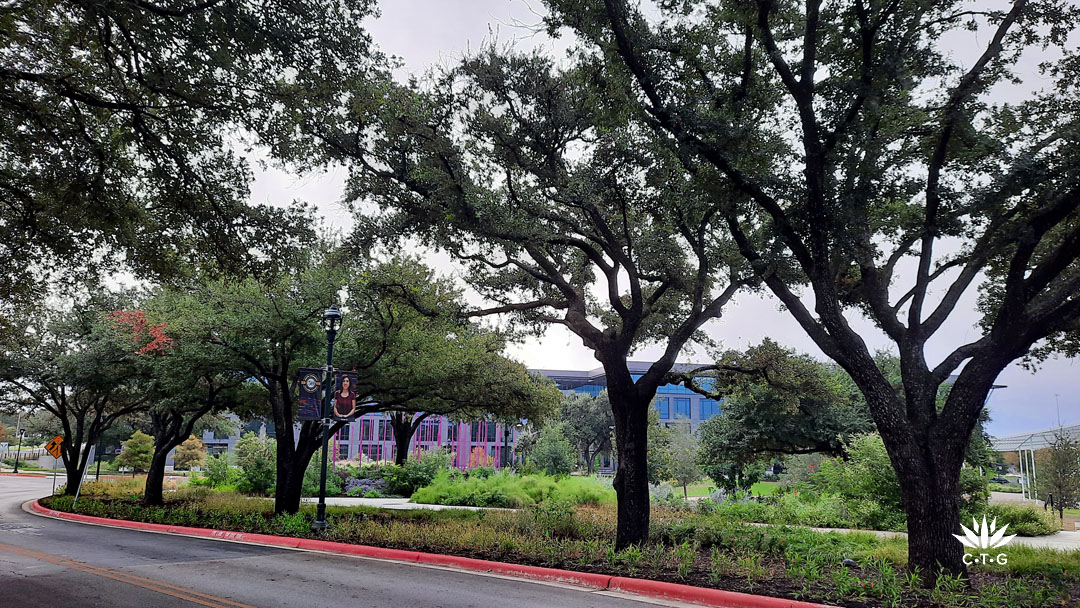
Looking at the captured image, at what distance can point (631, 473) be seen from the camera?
13.2 m

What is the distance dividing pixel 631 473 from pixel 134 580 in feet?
28.3

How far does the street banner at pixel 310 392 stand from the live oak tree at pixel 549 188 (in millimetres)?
4281

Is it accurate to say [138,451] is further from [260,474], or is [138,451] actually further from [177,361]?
[177,361]

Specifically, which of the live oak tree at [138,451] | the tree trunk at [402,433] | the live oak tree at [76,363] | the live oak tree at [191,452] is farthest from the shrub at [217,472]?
the live oak tree at [191,452]

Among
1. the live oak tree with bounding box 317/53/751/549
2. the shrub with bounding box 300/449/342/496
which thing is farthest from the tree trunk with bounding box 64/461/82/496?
the live oak tree with bounding box 317/53/751/549

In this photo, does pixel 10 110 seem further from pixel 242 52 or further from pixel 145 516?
pixel 145 516

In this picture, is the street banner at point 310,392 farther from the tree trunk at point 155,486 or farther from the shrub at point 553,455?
the shrub at point 553,455

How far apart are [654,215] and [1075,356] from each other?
8.53 m

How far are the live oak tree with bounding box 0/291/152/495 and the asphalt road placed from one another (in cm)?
711

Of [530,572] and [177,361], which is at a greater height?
[177,361]

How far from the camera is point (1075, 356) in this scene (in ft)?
42.0

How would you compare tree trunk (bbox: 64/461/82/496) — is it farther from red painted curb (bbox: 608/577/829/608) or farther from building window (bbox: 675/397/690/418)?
building window (bbox: 675/397/690/418)

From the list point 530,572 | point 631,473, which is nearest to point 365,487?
point 631,473

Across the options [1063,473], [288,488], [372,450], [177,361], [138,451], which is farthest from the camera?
[372,450]
